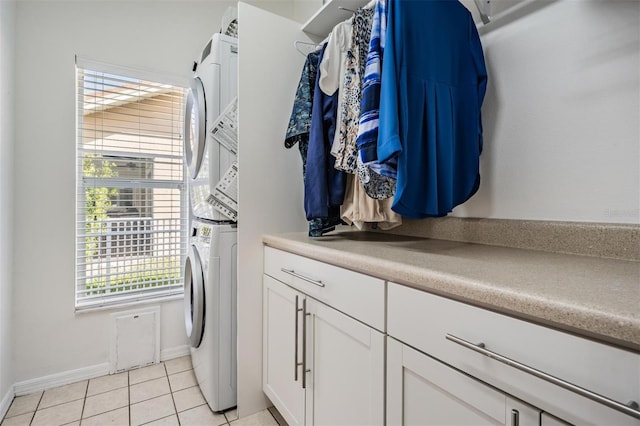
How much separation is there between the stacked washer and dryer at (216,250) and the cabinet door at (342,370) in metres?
0.60

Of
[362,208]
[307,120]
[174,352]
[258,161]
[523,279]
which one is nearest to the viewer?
[523,279]

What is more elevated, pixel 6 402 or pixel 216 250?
pixel 216 250

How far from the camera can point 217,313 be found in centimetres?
166

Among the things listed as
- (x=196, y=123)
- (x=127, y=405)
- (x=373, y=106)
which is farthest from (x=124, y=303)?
(x=373, y=106)

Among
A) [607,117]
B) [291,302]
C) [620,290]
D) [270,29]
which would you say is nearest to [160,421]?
[291,302]

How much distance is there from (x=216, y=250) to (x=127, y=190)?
3.31 ft

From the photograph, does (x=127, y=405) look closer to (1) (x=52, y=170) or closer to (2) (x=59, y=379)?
(2) (x=59, y=379)

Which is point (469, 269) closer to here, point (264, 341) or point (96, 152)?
point (264, 341)

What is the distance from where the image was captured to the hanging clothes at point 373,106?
3.28 ft

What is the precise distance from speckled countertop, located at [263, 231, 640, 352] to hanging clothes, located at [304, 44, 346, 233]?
7.7 inches

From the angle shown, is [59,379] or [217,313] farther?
[59,379]

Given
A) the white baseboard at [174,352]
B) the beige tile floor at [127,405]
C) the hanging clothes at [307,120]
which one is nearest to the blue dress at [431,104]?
the hanging clothes at [307,120]

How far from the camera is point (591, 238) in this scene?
971 mm

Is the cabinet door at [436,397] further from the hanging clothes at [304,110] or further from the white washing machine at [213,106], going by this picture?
the white washing machine at [213,106]
